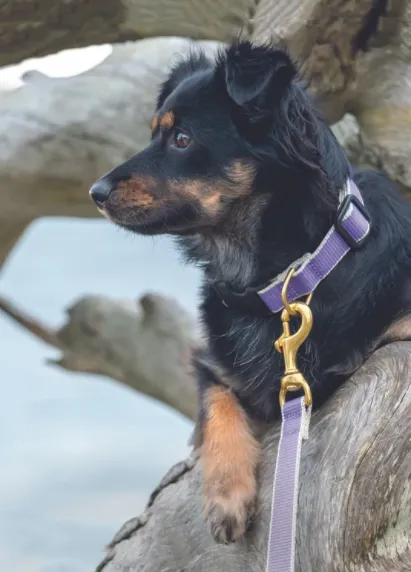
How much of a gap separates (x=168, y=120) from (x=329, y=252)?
568mm

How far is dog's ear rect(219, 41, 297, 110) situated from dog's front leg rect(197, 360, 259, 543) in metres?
0.69

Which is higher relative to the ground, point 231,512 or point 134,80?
point 231,512

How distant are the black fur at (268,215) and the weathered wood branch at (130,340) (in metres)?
3.00

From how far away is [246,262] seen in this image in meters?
2.11

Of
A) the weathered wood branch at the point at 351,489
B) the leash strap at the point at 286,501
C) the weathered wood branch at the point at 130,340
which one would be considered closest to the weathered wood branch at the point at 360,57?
the weathered wood branch at the point at 351,489

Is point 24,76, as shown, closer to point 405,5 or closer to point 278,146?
point 405,5

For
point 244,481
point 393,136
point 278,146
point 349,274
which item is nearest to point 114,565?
point 244,481

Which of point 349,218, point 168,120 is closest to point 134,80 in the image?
point 168,120

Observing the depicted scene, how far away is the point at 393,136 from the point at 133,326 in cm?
249

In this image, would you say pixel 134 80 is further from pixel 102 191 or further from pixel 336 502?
pixel 336 502

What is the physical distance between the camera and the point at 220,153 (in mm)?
2041

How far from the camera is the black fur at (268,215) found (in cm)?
190

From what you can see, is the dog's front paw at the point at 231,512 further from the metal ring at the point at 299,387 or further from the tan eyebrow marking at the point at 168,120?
the tan eyebrow marking at the point at 168,120

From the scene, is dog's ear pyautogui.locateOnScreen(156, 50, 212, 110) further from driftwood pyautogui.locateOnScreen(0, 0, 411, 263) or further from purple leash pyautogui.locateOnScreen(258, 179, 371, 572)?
purple leash pyautogui.locateOnScreen(258, 179, 371, 572)
